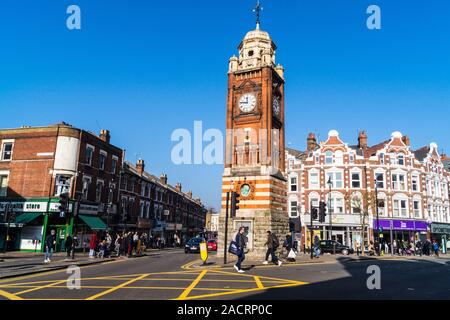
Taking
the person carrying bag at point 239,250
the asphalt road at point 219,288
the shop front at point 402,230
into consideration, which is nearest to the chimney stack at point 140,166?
the shop front at point 402,230

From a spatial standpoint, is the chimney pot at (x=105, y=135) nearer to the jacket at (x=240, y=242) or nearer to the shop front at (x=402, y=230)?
the jacket at (x=240, y=242)

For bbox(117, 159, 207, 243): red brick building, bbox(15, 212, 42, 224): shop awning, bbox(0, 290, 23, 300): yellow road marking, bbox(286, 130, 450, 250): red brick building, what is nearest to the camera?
bbox(0, 290, 23, 300): yellow road marking

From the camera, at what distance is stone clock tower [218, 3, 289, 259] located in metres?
25.3

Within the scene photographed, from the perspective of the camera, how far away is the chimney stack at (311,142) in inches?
1866

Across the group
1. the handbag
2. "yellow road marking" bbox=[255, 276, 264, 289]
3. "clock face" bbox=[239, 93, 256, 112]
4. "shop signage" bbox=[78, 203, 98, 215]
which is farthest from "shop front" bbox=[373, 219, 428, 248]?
"yellow road marking" bbox=[255, 276, 264, 289]

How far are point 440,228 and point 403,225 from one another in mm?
7810

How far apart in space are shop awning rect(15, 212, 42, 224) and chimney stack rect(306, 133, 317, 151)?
34.1m

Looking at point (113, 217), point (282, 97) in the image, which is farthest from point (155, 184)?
point (282, 97)

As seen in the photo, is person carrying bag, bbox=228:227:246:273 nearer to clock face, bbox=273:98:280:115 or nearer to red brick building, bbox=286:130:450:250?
clock face, bbox=273:98:280:115

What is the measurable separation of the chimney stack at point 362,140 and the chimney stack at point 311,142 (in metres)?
6.10

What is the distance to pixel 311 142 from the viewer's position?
47.7m

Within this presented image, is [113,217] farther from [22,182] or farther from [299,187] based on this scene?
[299,187]

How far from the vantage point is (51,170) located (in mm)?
28781

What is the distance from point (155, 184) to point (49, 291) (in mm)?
37736
